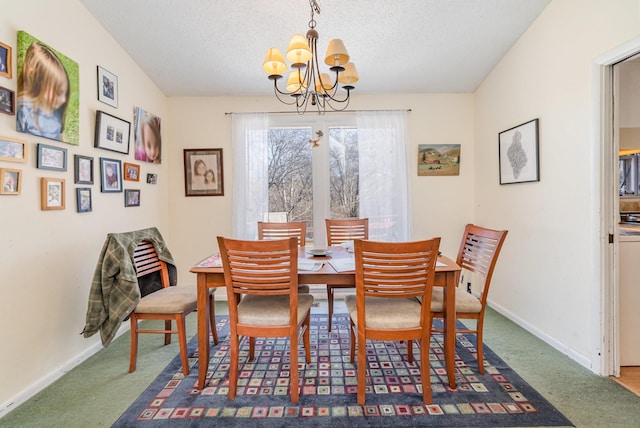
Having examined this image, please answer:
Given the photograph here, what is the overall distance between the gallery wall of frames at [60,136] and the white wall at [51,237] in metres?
0.02

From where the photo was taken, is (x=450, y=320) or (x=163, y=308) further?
(x=163, y=308)

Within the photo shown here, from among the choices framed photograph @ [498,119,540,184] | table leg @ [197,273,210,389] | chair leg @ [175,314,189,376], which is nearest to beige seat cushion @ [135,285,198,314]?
chair leg @ [175,314,189,376]

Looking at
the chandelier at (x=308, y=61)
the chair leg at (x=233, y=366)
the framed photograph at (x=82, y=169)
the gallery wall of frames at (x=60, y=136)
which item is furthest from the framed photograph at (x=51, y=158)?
the chair leg at (x=233, y=366)

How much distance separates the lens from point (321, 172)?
12.1ft

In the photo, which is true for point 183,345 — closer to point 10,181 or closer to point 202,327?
point 202,327

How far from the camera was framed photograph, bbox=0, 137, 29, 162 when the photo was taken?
1.72 meters

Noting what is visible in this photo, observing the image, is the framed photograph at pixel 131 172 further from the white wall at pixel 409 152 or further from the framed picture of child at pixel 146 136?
the white wall at pixel 409 152

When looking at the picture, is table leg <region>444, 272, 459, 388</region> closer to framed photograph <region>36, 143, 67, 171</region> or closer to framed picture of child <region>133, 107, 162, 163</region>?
framed photograph <region>36, 143, 67, 171</region>

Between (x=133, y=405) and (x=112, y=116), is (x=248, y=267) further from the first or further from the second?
(x=112, y=116)

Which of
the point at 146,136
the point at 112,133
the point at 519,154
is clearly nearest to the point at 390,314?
the point at 519,154

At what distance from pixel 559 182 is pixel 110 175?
357 cm

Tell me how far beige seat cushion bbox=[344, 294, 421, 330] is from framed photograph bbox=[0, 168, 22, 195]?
208cm

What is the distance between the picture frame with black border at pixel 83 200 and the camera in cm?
227

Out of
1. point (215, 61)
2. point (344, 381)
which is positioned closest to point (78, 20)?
point (215, 61)
